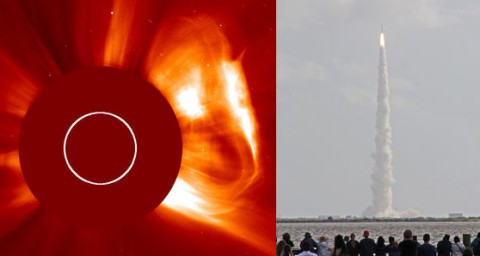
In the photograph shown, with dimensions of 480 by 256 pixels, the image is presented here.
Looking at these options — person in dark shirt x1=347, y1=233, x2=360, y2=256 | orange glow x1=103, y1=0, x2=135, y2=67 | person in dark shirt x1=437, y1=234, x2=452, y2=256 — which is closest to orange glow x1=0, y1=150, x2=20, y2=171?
orange glow x1=103, y1=0, x2=135, y2=67

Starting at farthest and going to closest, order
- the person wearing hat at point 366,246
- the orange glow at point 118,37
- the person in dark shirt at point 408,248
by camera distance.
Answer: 1. the person wearing hat at point 366,246
2. the person in dark shirt at point 408,248
3. the orange glow at point 118,37

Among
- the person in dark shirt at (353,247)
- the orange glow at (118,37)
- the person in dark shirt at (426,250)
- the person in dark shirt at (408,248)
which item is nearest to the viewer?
the orange glow at (118,37)

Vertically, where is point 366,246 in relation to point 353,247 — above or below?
below

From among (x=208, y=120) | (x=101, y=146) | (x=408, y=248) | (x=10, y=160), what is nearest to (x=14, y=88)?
(x=10, y=160)

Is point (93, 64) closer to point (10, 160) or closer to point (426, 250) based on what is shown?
point (10, 160)

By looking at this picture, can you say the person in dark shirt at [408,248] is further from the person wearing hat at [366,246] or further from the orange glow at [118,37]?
the orange glow at [118,37]

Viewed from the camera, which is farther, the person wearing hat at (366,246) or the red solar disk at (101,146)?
the person wearing hat at (366,246)

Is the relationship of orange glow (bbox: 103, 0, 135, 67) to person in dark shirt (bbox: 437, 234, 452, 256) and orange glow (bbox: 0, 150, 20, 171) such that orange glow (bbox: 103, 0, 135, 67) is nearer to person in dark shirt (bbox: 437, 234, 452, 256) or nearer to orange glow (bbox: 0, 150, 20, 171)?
orange glow (bbox: 0, 150, 20, 171)

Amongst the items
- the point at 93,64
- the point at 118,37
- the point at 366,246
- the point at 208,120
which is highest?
the point at 366,246

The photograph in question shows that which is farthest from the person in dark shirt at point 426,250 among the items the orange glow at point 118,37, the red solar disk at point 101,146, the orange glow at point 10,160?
the orange glow at point 10,160
